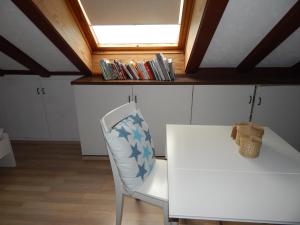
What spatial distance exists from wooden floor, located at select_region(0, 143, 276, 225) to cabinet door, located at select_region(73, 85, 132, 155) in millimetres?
312

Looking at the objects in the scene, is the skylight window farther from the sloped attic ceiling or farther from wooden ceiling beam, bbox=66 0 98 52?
the sloped attic ceiling

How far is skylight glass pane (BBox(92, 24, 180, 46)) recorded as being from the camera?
223cm

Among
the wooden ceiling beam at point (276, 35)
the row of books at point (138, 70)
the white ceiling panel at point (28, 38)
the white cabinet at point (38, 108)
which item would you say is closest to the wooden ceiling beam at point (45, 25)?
the white ceiling panel at point (28, 38)

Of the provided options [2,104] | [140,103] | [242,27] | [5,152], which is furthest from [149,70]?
[2,104]

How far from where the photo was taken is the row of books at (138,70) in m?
2.09

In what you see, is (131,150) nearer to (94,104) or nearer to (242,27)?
(94,104)

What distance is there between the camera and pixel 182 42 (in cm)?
228

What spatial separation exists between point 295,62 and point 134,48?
179cm

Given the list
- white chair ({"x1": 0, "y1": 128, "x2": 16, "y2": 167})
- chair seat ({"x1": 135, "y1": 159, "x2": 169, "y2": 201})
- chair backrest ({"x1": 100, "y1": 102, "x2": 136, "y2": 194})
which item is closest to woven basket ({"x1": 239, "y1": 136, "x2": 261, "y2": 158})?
chair seat ({"x1": 135, "y1": 159, "x2": 169, "y2": 201})

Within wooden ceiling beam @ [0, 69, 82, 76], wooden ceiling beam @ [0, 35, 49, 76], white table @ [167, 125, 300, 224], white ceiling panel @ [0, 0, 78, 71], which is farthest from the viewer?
wooden ceiling beam @ [0, 69, 82, 76]

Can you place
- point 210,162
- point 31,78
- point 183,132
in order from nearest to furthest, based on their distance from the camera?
1. point 210,162
2. point 183,132
3. point 31,78

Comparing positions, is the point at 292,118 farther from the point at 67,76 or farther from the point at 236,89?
the point at 67,76

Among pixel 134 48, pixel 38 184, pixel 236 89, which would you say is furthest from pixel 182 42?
pixel 38 184

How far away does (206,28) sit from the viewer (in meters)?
1.52
